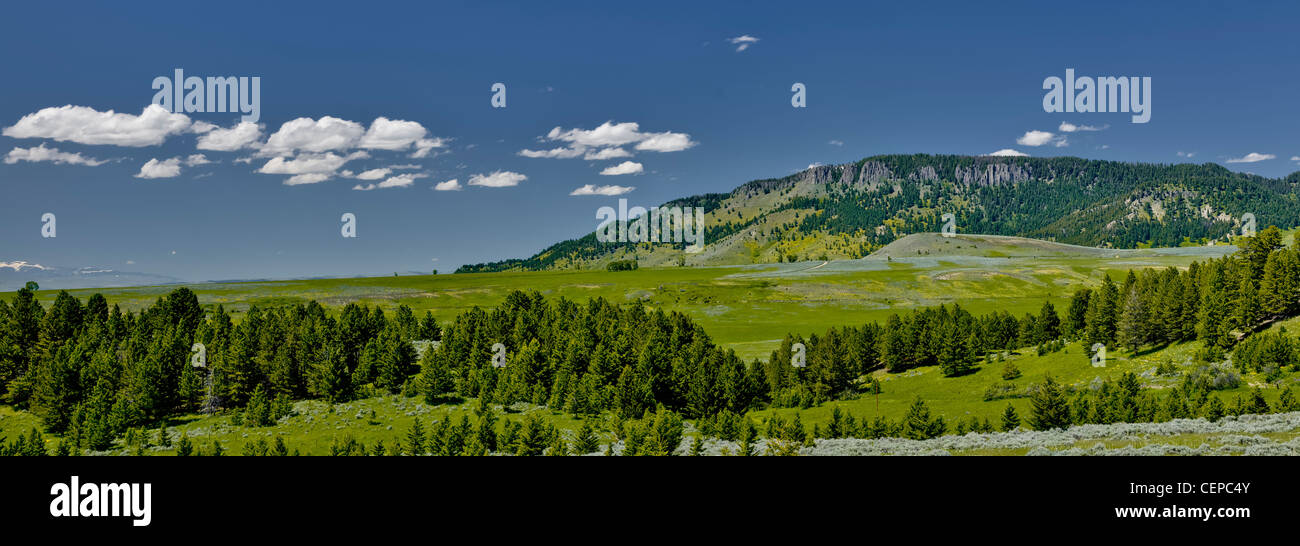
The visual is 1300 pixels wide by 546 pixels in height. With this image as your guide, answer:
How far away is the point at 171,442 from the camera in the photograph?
219 ft

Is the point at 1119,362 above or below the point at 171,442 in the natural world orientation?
above

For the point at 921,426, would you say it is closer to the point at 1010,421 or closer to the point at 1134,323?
the point at 1010,421

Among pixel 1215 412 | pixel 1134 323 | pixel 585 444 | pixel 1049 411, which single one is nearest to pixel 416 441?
pixel 585 444

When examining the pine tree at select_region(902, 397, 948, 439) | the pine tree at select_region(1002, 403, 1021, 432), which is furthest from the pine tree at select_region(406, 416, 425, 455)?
the pine tree at select_region(1002, 403, 1021, 432)

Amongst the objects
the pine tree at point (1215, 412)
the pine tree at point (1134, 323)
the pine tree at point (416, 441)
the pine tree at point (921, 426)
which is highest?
the pine tree at point (1134, 323)

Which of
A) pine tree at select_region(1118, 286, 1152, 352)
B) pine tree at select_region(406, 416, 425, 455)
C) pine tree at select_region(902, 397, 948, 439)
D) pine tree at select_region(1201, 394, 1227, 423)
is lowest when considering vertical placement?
pine tree at select_region(406, 416, 425, 455)

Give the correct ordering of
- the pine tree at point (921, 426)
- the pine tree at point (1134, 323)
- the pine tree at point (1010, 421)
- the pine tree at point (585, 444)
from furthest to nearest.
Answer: the pine tree at point (1134, 323) < the pine tree at point (1010, 421) < the pine tree at point (921, 426) < the pine tree at point (585, 444)

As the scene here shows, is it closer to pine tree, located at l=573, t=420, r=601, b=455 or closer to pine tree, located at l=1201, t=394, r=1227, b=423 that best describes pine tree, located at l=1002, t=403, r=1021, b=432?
pine tree, located at l=1201, t=394, r=1227, b=423

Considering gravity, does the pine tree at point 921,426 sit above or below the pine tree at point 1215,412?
below

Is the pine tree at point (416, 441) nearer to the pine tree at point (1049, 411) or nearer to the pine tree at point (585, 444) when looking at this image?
the pine tree at point (585, 444)

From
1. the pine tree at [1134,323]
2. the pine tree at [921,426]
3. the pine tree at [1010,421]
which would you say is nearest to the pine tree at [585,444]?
the pine tree at [921,426]
